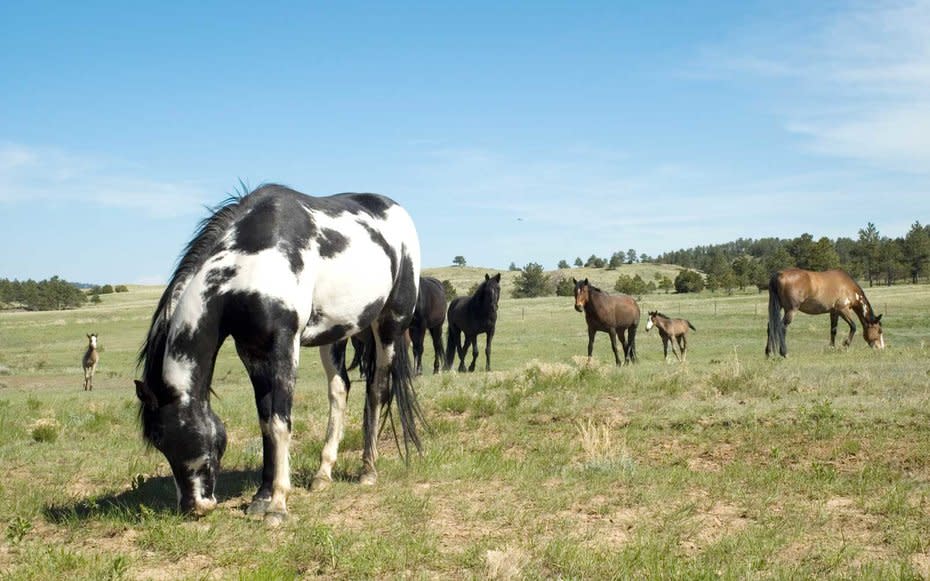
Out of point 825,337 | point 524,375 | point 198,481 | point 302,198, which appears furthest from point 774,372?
point 825,337

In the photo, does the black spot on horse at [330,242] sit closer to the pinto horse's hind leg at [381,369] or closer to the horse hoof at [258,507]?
the pinto horse's hind leg at [381,369]

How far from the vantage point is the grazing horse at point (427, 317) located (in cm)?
2013

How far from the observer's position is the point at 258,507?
5926 mm

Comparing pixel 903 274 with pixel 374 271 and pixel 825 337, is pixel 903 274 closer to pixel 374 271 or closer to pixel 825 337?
pixel 825 337

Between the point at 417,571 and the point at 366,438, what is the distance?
9.72 ft

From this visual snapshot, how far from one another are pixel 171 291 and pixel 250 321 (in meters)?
0.75

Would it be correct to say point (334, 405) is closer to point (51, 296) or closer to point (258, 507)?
point (258, 507)

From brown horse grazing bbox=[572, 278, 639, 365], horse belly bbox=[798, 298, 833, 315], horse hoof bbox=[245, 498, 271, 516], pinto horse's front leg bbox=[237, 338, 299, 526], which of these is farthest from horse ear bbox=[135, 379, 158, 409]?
horse belly bbox=[798, 298, 833, 315]

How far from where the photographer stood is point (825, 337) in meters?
33.7

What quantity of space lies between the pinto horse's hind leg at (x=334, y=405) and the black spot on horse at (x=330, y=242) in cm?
138

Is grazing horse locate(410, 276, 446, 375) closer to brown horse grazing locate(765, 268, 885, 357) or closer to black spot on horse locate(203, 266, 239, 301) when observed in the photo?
brown horse grazing locate(765, 268, 885, 357)

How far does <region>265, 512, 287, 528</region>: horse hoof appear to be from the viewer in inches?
220

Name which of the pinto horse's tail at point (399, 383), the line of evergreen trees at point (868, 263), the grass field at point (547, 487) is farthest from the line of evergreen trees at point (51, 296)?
the pinto horse's tail at point (399, 383)

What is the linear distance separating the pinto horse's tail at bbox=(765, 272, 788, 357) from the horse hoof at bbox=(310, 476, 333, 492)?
51.9ft
